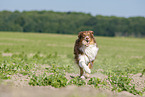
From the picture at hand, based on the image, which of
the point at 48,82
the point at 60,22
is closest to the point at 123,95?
the point at 48,82

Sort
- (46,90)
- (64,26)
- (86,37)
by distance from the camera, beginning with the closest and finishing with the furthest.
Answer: (46,90)
(86,37)
(64,26)

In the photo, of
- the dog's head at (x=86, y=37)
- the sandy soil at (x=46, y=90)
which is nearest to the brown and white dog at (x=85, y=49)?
the dog's head at (x=86, y=37)

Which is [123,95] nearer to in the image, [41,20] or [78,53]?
[78,53]

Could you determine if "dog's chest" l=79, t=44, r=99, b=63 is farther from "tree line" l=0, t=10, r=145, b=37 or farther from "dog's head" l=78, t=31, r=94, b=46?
"tree line" l=0, t=10, r=145, b=37

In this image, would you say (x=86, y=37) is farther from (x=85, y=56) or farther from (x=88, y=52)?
(x=85, y=56)

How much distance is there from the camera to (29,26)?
91000 millimetres

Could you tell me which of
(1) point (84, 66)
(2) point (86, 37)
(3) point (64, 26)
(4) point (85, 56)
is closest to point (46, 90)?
(1) point (84, 66)

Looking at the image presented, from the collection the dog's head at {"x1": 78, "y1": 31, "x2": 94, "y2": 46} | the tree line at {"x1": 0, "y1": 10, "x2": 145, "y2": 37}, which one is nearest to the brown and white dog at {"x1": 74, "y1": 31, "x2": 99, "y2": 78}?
the dog's head at {"x1": 78, "y1": 31, "x2": 94, "y2": 46}

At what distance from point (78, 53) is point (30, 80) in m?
1.59

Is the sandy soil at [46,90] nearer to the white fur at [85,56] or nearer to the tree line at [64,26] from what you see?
the white fur at [85,56]

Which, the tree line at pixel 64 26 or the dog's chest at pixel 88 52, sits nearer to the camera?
the dog's chest at pixel 88 52

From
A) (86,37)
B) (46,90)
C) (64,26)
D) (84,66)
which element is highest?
(86,37)

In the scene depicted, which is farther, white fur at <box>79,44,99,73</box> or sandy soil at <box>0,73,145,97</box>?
white fur at <box>79,44,99,73</box>

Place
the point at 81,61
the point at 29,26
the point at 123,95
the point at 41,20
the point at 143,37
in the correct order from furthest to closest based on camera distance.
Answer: the point at 41,20 < the point at 29,26 < the point at 143,37 < the point at 81,61 < the point at 123,95
